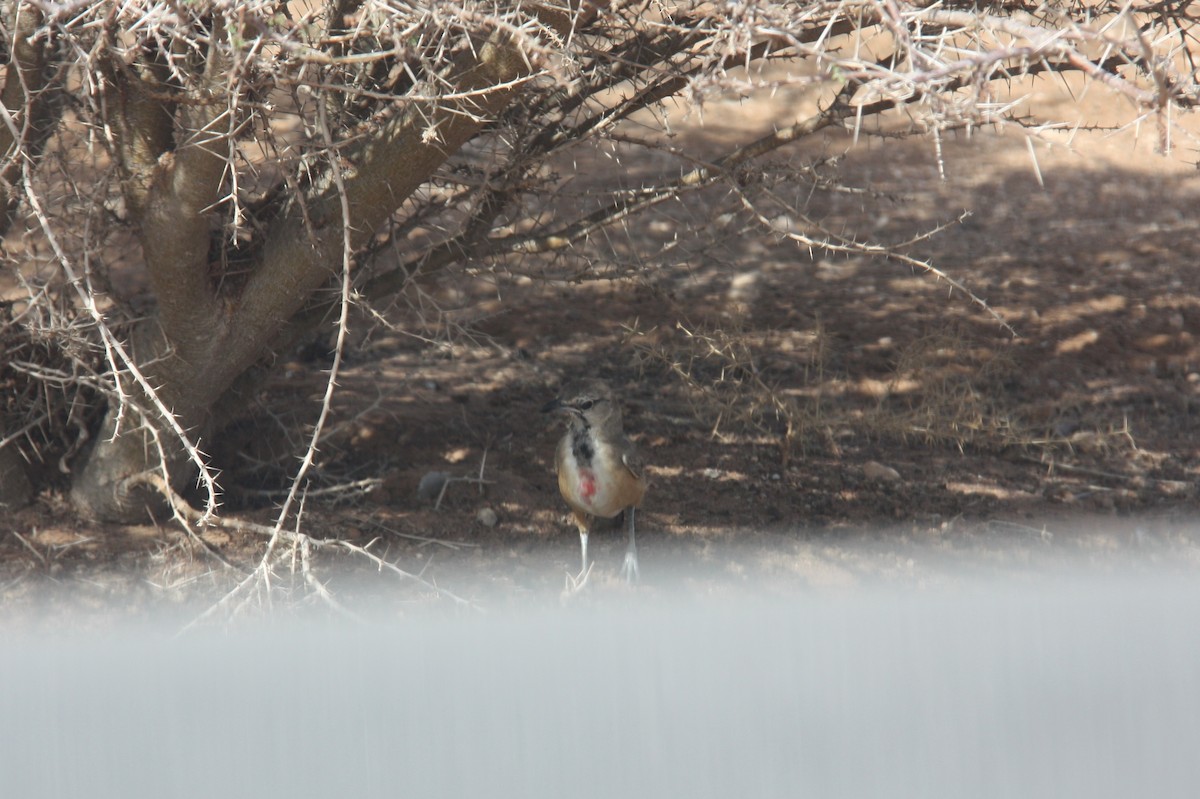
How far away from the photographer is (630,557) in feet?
15.8

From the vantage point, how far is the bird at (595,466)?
4.76 meters

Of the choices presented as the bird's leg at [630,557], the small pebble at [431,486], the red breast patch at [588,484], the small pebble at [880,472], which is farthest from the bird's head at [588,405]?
the small pebble at [880,472]

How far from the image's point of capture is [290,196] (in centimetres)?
416

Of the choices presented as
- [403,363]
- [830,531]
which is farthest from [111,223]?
→ [830,531]

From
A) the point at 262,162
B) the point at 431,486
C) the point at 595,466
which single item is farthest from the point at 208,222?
the point at 595,466

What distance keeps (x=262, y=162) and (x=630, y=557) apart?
84.1 inches

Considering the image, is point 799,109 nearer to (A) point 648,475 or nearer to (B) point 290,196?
(A) point 648,475

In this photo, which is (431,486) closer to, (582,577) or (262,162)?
(582,577)

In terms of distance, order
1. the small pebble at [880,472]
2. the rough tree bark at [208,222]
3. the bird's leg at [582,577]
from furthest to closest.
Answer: the small pebble at [880,472]
the bird's leg at [582,577]
the rough tree bark at [208,222]

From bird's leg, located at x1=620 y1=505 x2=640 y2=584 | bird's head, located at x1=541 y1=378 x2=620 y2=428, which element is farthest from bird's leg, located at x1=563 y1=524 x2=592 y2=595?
bird's head, located at x1=541 y1=378 x2=620 y2=428

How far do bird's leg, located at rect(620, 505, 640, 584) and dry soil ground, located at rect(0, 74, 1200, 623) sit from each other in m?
0.07

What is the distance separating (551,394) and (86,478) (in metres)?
2.37

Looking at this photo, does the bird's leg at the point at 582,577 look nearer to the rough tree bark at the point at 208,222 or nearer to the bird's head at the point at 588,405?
the bird's head at the point at 588,405

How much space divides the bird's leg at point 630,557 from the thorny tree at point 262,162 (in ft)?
4.02
